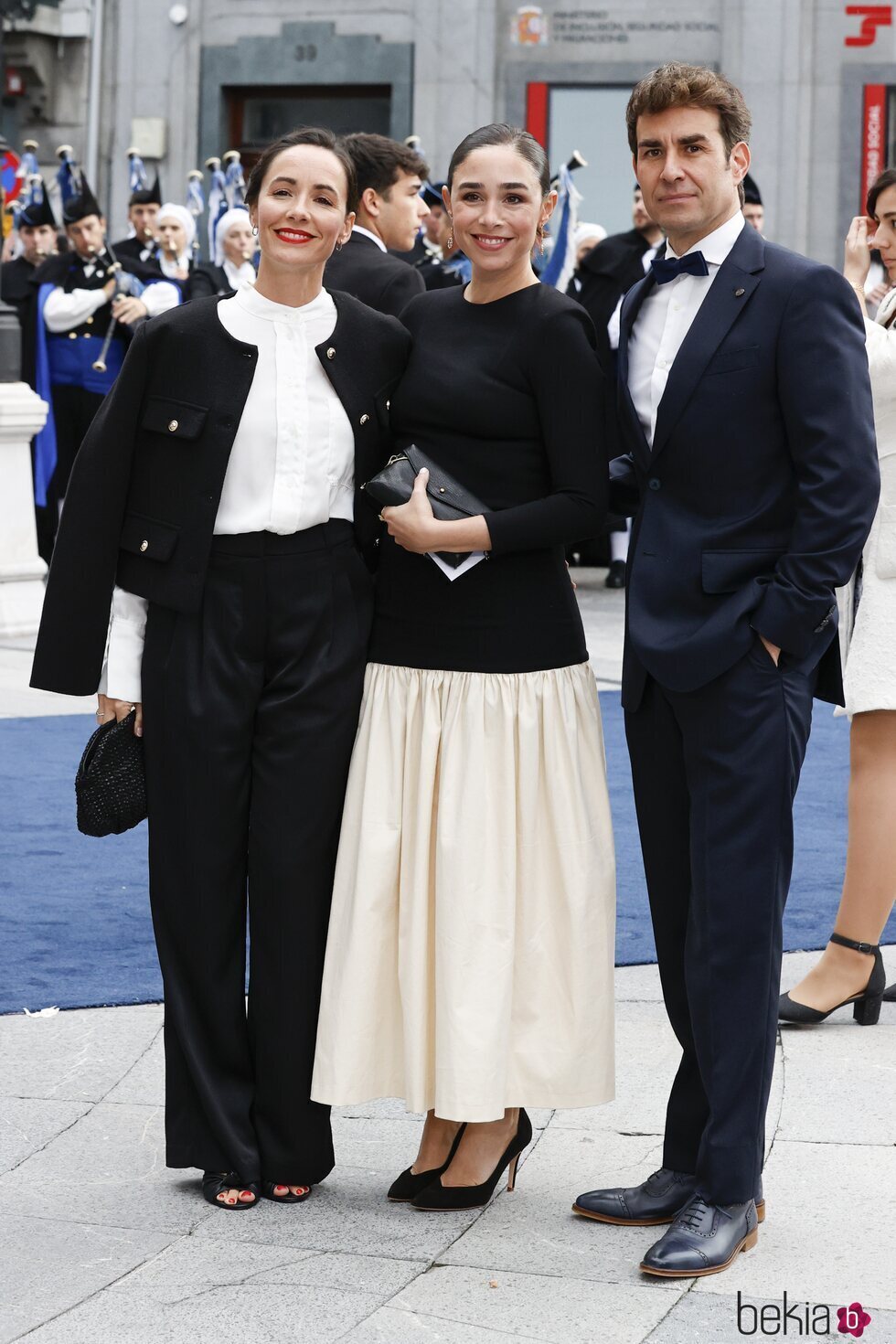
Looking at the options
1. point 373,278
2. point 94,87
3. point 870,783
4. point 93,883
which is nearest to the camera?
point 870,783

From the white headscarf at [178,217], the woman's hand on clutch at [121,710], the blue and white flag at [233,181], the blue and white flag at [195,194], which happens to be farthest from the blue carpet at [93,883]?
the blue and white flag at [195,194]

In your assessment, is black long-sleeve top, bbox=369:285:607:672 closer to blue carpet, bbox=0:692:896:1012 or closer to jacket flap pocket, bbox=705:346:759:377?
jacket flap pocket, bbox=705:346:759:377

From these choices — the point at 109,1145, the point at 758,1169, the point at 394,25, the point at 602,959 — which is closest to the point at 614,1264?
the point at 758,1169

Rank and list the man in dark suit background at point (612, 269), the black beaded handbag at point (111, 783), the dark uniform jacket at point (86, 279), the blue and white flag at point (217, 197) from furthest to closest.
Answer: the blue and white flag at point (217, 197) → the dark uniform jacket at point (86, 279) → the man in dark suit background at point (612, 269) → the black beaded handbag at point (111, 783)

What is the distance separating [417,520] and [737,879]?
824 millimetres

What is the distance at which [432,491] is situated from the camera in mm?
3594

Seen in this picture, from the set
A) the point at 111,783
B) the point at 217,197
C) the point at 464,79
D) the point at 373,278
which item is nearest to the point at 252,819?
the point at 111,783

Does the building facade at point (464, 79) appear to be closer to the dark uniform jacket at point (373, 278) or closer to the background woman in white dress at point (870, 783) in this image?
the dark uniform jacket at point (373, 278)

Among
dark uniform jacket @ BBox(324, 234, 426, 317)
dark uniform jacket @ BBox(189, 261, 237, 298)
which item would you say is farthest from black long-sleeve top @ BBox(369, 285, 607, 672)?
dark uniform jacket @ BBox(189, 261, 237, 298)

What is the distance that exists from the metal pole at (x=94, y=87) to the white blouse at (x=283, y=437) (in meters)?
19.7

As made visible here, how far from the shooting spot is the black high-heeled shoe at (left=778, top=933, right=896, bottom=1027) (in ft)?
16.0

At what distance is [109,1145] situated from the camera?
4027 mm

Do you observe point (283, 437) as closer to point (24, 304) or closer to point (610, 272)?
point (610, 272)

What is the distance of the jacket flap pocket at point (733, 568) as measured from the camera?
11.2ft
